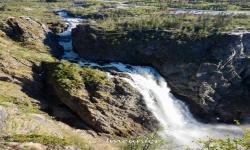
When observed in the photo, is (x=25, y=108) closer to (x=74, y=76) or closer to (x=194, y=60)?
(x=74, y=76)

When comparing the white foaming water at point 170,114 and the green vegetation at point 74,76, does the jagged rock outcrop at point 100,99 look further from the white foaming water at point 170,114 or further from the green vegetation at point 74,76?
the white foaming water at point 170,114

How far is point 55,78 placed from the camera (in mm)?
91625

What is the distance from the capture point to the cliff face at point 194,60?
9919 cm

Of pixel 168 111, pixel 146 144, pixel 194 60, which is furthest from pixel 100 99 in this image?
pixel 194 60

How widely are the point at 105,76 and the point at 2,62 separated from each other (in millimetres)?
22392

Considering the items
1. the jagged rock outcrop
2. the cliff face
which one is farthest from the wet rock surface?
the jagged rock outcrop

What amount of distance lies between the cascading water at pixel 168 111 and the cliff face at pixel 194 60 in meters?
2.44

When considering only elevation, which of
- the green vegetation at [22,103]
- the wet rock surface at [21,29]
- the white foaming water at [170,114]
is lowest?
the white foaming water at [170,114]

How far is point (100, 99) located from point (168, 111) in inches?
664

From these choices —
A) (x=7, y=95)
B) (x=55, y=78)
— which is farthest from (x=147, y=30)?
(x=7, y=95)

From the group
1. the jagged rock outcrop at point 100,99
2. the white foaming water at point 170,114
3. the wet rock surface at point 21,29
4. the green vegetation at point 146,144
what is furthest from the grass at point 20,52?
the green vegetation at point 146,144

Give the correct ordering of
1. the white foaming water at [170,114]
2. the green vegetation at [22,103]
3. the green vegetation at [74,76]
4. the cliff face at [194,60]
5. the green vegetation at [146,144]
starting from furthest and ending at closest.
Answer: the cliff face at [194,60] < the green vegetation at [74,76] < the white foaming water at [170,114] < the green vegetation at [22,103] < the green vegetation at [146,144]

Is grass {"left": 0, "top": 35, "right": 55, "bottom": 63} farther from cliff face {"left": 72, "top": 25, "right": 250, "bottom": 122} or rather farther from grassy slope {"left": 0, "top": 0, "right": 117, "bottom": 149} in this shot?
cliff face {"left": 72, "top": 25, "right": 250, "bottom": 122}

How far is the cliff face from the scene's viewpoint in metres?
99.2
